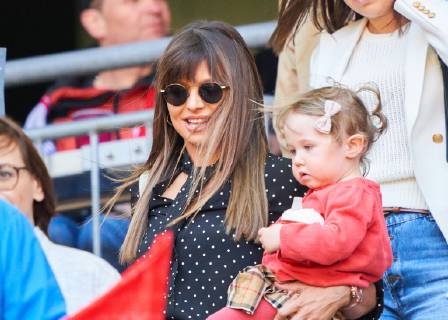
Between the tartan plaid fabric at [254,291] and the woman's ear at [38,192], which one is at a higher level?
the tartan plaid fabric at [254,291]

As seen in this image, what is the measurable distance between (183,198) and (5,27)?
461cm

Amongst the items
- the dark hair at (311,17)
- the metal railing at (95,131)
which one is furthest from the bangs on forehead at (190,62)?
the metal railing at (95,131)

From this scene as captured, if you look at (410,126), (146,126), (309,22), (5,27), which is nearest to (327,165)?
(410,126)

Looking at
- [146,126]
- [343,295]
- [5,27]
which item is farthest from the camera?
[5,27]

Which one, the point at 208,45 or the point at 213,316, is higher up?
the point at 208,45

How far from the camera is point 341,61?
5.77 meters

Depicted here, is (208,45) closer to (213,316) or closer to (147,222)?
(147,222)

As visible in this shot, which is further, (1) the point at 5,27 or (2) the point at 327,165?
(1) the point at 5,27

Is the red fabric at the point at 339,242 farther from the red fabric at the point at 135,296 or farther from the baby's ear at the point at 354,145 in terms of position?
the red fabric at the point at 135,296

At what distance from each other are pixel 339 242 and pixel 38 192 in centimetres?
174

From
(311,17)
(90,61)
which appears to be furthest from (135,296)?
(90,61)

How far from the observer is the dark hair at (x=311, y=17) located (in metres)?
6.00

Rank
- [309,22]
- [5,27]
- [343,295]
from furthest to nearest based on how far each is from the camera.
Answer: [5,27] < [309,22] < [343,295]

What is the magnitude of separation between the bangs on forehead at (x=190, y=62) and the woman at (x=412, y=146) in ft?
1.75
